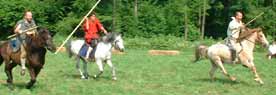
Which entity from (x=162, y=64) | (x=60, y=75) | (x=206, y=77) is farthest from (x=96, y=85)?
Answer: (x=162, y=64)

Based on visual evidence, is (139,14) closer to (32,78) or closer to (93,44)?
(93,44)

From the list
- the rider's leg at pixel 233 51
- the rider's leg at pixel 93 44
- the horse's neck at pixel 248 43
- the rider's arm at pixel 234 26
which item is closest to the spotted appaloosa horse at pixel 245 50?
the horse's neck at pixel 248 43

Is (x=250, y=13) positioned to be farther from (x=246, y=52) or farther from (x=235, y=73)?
(x=246, y=52)

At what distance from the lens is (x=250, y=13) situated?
219ft

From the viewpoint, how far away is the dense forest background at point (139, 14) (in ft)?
197

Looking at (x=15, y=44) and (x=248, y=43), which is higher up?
(x=15, y=44)

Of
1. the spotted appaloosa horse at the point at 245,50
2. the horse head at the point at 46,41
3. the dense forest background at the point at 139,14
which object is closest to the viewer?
the horse head at the point at 46,41

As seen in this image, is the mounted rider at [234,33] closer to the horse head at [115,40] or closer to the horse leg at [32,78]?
the horse head at [115,40]

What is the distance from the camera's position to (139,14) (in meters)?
64.7

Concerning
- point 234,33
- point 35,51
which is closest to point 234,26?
point 234,33

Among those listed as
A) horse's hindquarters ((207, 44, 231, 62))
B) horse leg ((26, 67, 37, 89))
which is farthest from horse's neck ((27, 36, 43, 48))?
horse's hindquarters ((207, 44, 231, 62))

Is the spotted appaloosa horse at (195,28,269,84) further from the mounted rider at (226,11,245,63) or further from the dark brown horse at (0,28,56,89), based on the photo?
the dark brown horse at (0,28,56,89)

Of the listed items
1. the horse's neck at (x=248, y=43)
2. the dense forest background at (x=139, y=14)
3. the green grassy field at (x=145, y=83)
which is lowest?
the dense forest background at (x=139, y=14)

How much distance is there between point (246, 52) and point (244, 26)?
0.86 m
